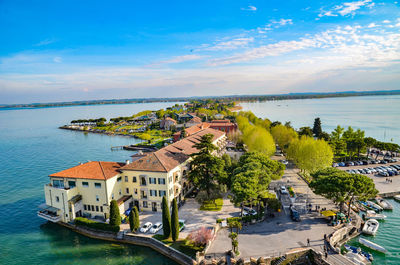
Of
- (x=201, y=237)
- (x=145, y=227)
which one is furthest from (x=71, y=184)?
(x=201, y=237)

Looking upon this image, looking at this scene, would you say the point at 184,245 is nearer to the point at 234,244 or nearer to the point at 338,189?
the point at 234,244

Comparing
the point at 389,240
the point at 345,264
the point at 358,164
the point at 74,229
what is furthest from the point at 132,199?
the point at 358,164

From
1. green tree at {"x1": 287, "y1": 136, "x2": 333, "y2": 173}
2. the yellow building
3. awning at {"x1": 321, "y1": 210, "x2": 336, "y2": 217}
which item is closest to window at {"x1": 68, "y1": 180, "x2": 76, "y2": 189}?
the yellow building

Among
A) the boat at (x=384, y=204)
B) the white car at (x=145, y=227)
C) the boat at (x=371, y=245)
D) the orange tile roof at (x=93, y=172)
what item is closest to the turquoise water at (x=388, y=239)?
the boat at (x=371, y=245)

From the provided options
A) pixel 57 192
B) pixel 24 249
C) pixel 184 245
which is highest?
pixel 57 192

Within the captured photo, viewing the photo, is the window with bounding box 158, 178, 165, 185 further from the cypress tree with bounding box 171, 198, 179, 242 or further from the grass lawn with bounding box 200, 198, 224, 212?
the grass lawn with bounding box 200, 198, 224, 212

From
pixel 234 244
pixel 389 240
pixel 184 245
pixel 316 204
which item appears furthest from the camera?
pixel 316 204
